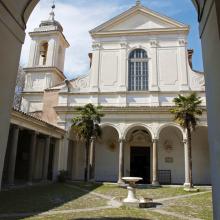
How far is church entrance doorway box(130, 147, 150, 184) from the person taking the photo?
24.9 m

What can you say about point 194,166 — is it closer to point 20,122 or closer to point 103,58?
point 103,58

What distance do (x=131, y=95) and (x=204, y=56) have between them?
67.8 ft

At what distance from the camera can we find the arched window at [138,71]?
25.2 m

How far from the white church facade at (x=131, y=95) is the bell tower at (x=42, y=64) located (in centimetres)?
10

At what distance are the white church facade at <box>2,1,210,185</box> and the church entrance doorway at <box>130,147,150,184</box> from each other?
9cm

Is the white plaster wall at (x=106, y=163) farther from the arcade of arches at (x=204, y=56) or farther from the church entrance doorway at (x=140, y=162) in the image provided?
the arcade of arches at (x=204, y=56)

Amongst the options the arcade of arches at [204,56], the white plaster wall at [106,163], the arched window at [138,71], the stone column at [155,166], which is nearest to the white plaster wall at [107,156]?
the white plaster wall at [106,163]

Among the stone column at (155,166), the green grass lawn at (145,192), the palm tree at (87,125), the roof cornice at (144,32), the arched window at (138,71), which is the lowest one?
the green grass lawn at (145,192)

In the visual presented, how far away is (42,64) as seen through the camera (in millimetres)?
28328

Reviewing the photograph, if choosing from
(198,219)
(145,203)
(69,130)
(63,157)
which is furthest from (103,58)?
(198,219)

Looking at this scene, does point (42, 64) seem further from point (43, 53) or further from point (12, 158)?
point (12, 158)

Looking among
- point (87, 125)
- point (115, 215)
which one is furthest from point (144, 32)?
point (115, 215)

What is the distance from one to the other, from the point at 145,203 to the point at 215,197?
8.57 m

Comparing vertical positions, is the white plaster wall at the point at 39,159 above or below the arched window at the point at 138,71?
below
